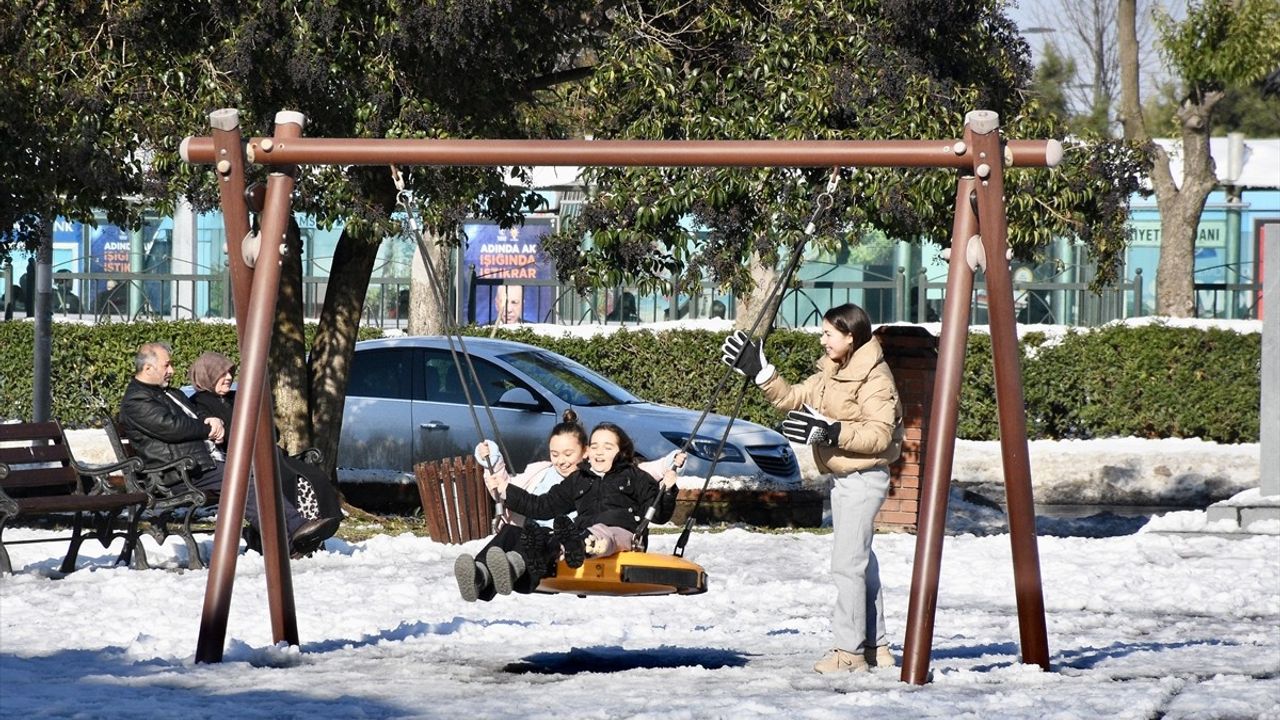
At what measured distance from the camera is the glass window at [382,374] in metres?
14.9

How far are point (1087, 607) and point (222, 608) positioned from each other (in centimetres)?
465

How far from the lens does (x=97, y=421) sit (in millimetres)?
21766

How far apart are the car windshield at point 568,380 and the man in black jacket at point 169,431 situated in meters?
4.40

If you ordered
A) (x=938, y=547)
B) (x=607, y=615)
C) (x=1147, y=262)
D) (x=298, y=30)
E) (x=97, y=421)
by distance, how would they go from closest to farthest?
(x=938, y=547)
(x=607, y=615)
(x=298, y=30)
(x=97, y=421)
(x=1147, y=262)

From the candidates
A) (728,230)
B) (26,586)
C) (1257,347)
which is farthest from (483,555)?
(1257,347)

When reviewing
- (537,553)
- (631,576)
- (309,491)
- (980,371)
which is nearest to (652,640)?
(631,576)

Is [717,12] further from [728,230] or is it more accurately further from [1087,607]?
[1087,607]

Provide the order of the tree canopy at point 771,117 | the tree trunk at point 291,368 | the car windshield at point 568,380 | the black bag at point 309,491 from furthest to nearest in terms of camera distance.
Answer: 1. the car windshield at point 568,380
2. the tree trunk at point 291,368
3. the tree canopy at point 771,117
4. the black bag at point 309,491

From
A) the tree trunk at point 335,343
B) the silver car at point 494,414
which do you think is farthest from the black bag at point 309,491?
the silver car at point 494,414

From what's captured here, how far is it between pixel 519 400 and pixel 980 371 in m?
8.07

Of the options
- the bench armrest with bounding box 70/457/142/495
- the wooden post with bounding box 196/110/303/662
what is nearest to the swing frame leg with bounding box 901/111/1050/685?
the wooden post with bounding box 196/110/303/662

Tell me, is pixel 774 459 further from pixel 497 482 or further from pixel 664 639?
pixel 497 482

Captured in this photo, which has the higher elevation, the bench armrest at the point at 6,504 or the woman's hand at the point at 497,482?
the woman's hand at the point at 497,482

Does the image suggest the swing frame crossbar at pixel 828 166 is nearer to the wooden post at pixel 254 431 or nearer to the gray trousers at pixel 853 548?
the wooden post at pixel 254 431
